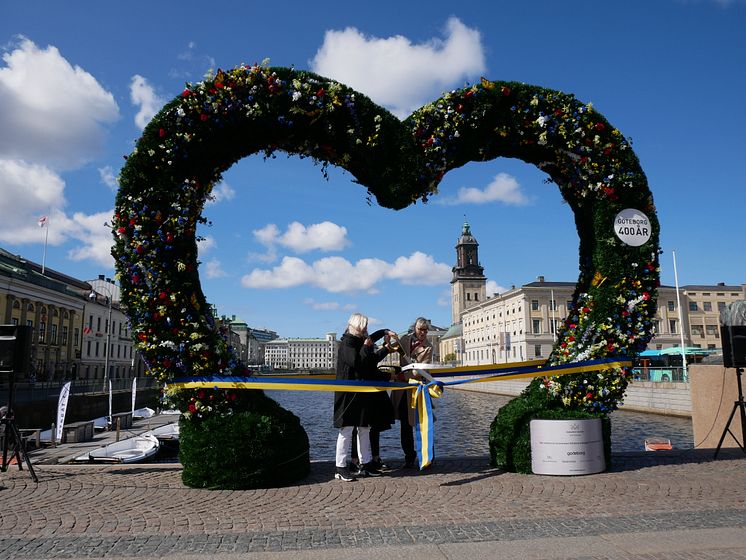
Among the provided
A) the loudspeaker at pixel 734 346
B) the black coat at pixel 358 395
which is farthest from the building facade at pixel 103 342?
the loudspeaker at pixel 734 346

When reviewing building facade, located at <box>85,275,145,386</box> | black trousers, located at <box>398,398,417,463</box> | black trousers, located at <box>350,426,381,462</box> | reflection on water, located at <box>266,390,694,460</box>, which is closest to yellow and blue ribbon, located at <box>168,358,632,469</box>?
black trousers, located at <box>398,398,417,463</box>

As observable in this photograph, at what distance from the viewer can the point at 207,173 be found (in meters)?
7.92

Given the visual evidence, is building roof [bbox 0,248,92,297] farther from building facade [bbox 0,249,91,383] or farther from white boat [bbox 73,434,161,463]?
white boat [bbox 73,434,161,463]

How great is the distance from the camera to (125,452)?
1691 centimetres

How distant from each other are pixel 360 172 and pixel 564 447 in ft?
15.5

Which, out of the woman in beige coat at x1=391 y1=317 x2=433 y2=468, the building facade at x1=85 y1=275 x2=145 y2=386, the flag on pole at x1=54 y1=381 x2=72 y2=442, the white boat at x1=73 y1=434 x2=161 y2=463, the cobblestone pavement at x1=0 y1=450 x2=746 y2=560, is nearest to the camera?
the cobblestone pavement at x1=0 y1=450 x2=746 y2=560

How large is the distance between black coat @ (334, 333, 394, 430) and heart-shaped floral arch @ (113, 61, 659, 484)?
1370 millimetres

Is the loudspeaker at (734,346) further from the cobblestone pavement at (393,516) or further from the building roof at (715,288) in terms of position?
the building roof at (715,288)

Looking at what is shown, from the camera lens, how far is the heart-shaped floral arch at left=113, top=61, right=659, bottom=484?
7434mm

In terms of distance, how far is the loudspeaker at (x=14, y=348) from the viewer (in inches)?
327

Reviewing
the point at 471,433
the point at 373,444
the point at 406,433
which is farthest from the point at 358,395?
the point at 471,433

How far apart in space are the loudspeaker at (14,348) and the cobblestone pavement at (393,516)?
1538 millimetres

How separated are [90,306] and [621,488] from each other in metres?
82.5

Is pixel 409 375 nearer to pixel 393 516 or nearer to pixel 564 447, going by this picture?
pixel 564 447
